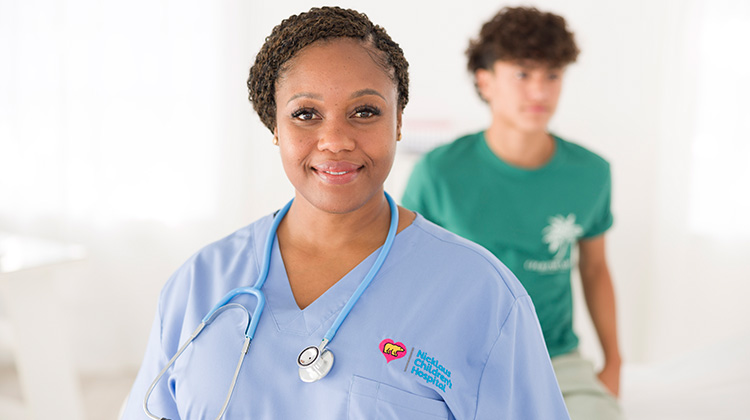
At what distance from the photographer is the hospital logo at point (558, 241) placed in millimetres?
1510

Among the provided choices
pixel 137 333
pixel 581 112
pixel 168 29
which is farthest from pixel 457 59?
pixel 137 333

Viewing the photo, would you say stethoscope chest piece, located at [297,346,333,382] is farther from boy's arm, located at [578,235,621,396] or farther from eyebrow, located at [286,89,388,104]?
boy's arm, located at [578,235,621,396]

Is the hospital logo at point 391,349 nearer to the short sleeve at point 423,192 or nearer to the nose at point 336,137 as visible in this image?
the nose at point 336,137

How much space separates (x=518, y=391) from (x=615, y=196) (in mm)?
1975

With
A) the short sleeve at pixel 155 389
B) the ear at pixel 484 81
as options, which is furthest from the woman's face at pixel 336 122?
the ear at pixel 484 81

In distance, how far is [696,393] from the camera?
5.85 feet

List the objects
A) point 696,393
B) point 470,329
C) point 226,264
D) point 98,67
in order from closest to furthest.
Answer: point 470,329
point 226,264
point 696,393
point 98,67

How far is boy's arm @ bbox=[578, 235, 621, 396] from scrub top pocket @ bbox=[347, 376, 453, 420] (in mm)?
934

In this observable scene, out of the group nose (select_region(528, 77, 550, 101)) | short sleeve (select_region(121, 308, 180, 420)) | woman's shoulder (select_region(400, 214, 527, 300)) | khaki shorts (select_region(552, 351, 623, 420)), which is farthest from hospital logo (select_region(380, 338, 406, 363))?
nose (select_region(528, 77, 550, 101))

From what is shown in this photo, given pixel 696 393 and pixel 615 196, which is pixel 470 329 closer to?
pixel 696 393

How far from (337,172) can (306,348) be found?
233 millimetres

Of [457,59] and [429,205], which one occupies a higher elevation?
[457,59]

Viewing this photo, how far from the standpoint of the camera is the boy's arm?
64.3 inches

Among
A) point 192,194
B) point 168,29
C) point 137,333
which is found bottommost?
point 137,333
